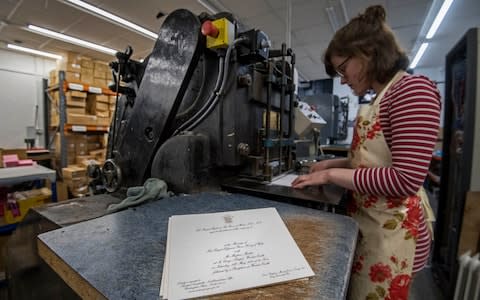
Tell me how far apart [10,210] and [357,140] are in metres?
2.71

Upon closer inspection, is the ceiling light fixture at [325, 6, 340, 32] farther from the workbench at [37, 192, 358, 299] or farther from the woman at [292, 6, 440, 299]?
the workbench at [37, 192, 358, 299]

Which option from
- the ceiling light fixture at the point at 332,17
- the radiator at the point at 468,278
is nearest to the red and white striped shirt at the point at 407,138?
the radiator at the point at 468,278

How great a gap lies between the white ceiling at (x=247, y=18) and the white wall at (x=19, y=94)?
0.48 m

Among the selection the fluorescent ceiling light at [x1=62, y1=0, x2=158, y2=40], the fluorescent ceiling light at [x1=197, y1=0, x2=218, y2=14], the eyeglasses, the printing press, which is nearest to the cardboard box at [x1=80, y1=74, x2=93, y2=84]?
the fluorescent ceiling light at [x1=62, y1=0, x2=158, y2=40]

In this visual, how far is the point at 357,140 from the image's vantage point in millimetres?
861

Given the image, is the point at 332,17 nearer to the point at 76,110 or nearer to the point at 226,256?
the point at 226,256

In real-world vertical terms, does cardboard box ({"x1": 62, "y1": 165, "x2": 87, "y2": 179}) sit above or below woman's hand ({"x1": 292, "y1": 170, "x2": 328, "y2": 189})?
below

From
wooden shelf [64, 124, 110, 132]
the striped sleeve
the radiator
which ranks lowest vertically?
the radiator

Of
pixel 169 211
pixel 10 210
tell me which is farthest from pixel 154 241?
pixel 10 210

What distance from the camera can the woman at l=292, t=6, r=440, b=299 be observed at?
0.67 metres

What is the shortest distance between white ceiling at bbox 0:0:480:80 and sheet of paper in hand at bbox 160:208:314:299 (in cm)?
323

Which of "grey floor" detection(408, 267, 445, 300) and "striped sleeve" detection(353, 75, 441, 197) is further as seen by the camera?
"grey floor" detection(408, 267, 445, 300)

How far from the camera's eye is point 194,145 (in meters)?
0.99

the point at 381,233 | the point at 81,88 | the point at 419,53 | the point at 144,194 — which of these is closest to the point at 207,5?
the point at 81,88
